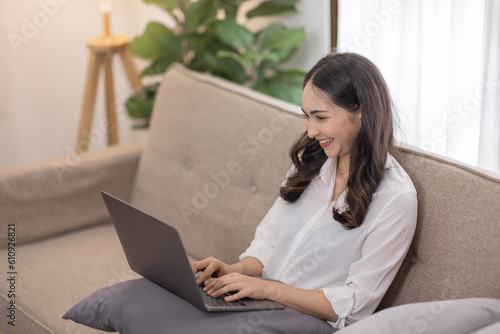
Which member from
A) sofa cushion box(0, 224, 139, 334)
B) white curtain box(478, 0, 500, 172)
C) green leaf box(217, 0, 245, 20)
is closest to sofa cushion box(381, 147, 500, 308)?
white curtain box(478, 0, 500, 172)

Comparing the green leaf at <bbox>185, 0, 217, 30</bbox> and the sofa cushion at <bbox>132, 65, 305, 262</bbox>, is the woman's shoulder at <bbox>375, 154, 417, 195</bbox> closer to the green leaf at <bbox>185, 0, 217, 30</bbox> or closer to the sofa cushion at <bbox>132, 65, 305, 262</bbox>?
the sofa cushion at <bbox>132, 65, 305, 262</bbox>

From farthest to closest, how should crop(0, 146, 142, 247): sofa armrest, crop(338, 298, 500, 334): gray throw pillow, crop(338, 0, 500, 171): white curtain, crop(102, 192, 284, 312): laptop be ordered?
crop(0, 146, 142, 247): sofa armrest, crop(338, 0, 500, 171): white curtain, crop(102, 192, 284, 312): laptop, crop(338, 298, 500, 334): gray throw pillow

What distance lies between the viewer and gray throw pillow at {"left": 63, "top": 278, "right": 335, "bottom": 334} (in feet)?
4.42

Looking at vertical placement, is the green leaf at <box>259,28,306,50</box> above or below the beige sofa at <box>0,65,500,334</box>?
above

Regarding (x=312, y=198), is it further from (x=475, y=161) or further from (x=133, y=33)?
(x=133, y=33)

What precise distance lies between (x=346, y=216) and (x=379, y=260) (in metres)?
0.13

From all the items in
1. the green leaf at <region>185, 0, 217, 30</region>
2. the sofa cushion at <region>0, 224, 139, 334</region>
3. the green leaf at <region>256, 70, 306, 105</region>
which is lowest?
the sofa cushion at <region>0, 224, 139, 334</region>

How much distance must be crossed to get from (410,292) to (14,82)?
238 cm

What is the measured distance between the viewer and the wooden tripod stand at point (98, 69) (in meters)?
2.96

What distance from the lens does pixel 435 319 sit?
122 centimetres

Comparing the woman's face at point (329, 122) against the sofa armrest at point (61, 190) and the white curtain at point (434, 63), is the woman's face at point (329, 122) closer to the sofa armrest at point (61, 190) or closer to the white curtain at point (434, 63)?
the white curtain at point (434, 63)

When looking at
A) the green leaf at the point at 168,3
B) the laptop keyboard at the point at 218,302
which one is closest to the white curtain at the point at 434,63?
the laptop keyboard at the point at 218,302

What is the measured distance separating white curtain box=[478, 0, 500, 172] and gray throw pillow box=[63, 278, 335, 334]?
0.71 metres

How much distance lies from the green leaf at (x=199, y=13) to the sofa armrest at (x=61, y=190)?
572 millimetres
